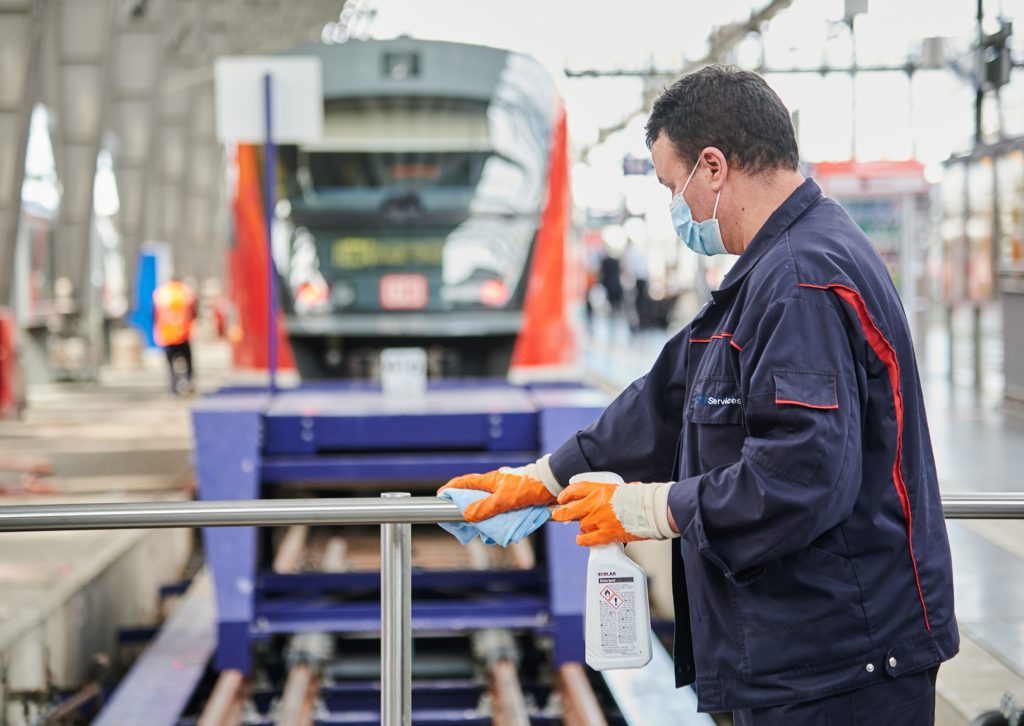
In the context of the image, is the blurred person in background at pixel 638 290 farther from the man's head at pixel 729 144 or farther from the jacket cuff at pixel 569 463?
the man's head at pixel 729 144

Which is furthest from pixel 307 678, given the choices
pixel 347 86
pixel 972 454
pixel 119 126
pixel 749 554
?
pixel 119 126

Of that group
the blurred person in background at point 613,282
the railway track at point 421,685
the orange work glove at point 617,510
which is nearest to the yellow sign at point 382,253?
the railway track at point 421,685

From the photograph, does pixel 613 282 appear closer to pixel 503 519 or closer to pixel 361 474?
pixel 361 474

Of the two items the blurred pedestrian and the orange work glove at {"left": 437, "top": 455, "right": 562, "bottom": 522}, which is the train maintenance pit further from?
the blurred pedestrian

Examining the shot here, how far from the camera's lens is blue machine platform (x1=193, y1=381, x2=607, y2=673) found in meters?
5.75

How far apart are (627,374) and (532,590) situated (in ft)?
35.2

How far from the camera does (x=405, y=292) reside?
32.3 ft

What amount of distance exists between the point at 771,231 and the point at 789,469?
43 centimetres

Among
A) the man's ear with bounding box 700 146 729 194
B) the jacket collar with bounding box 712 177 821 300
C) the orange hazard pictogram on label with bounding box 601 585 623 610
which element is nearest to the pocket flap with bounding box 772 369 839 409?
the jacket collar with bounding box 712 177 821 300

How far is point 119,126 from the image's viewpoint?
76.9ft

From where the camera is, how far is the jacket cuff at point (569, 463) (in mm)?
2572

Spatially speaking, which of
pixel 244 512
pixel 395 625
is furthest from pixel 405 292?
pixel 244 512

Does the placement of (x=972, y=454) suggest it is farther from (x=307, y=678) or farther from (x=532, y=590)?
(x=307, y=678)

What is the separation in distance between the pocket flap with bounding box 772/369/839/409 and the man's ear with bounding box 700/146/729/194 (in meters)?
0.38
